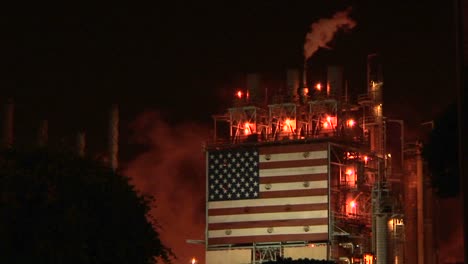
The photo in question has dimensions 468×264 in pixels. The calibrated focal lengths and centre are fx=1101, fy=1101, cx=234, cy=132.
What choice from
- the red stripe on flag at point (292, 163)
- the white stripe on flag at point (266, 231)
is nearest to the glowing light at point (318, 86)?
the red stripe on flag at point (292, 163)

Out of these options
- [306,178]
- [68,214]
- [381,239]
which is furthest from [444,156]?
[306,178]

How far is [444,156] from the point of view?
26500mm

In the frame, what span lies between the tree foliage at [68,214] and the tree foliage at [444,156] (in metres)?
18.8

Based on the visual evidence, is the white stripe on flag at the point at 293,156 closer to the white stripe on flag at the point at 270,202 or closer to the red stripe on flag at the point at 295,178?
the red stripe on flag at the point at 295,178

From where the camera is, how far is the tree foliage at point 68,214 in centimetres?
4156

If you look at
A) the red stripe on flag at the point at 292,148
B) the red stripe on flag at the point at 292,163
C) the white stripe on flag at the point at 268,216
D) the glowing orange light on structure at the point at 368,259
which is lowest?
the glowing orange light on structure at the point at 368,259

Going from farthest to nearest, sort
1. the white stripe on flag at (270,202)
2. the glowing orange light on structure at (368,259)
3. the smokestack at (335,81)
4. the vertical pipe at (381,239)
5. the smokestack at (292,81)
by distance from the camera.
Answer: the smokestack at (292,81), the smokestack at (335,81), the glowing orange light on structure at (368,259), the white stripe on flag at (270,202), the vertical pipe at (381,239)

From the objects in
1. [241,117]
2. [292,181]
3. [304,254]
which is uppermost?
[241,117]

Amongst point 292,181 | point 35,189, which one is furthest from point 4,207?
point 292,181

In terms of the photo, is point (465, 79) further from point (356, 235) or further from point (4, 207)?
point (356, 235)

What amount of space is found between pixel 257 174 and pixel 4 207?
55.9 metres

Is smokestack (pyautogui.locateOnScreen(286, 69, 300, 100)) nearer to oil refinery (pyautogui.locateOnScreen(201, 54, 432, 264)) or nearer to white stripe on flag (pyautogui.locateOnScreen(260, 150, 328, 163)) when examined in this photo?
oil refinery (pyautogui.locateOnScreen(201, 54, 432, 264))

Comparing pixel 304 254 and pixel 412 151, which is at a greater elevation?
pixel 412 151

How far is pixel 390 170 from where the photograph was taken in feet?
315
